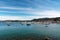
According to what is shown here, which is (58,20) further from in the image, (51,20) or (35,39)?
(35,39)

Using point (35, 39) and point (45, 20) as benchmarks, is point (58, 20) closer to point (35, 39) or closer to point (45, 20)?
point (45, 20)

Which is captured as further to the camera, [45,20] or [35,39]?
[45,20]

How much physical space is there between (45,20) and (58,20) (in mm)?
16884

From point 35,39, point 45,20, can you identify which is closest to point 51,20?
point 45,20

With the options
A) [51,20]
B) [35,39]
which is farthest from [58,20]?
[35,39]

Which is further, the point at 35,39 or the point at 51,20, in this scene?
the point at 51,20

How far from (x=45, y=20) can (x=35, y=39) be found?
131 metres

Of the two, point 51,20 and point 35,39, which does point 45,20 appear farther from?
point 35,39

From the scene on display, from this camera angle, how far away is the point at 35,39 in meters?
32.0

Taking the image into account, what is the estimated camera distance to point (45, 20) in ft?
530

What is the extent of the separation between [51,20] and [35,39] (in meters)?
136

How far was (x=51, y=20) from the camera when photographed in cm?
16538

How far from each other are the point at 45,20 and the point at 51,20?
31.2ft
